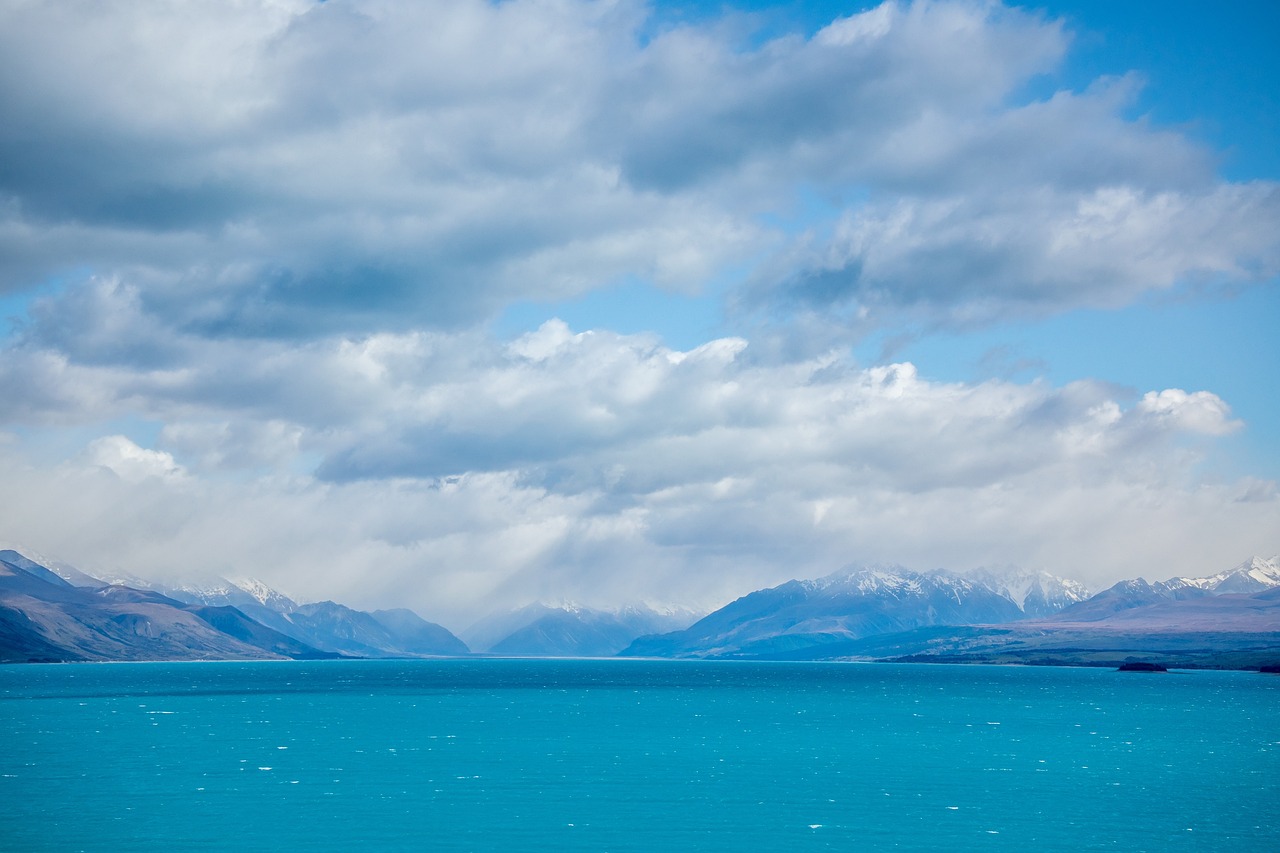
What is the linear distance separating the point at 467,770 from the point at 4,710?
343 feet

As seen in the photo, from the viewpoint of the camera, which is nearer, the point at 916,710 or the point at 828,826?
the point at 828,826

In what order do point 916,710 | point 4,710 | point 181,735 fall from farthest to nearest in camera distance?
1. point 916,710
2. point 4,710
3. point 181,735

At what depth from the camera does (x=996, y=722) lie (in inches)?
5787

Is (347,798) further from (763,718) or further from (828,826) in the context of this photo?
(763,718)

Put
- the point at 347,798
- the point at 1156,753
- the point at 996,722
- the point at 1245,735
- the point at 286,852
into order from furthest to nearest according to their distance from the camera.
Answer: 1. the point at 996,722
2. the point at 1245,735
3. the point at 1156,753
4. the point at 347,798
5. the point at 286,852

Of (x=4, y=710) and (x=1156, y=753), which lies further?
(x=4, y=710)

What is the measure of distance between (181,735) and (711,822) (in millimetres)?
74362

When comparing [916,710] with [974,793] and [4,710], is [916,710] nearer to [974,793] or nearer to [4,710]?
[974,793]

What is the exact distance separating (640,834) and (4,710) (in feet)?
436

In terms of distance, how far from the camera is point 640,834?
65.1m

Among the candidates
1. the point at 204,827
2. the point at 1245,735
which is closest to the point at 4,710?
the point at 204,827

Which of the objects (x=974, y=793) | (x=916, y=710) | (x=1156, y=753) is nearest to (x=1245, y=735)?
(x=1156, y=753)

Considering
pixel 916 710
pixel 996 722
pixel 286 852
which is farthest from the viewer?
pixel 916 710

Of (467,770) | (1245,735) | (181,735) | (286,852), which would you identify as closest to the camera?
(286,852)
